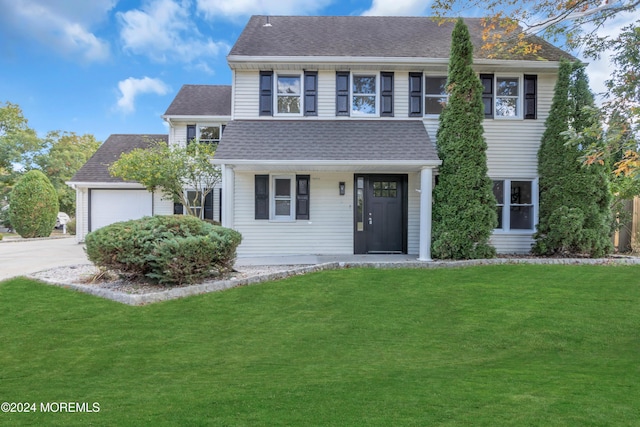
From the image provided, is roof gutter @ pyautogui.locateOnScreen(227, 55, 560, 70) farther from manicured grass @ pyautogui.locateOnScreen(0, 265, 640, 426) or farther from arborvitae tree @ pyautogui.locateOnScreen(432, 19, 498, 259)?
manicured grass @ pyautogui.locateOnScreen(0, 265, 640, 426)

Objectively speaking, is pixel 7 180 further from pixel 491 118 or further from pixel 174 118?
pixel 491 118

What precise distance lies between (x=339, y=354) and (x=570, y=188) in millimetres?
9030

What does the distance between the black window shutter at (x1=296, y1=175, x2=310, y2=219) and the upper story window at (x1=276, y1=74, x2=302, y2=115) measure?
6.84 feet

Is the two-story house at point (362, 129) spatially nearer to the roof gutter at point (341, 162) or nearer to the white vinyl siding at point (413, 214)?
the white vinyl siding at point (413, 214)

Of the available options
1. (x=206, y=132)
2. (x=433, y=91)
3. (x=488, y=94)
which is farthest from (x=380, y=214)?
(x=206, y=132)

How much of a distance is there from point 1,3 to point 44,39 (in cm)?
448

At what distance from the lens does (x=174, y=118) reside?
15117mm

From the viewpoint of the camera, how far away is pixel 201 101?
16312 millimetres

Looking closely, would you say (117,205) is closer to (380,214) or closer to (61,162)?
(380,214)

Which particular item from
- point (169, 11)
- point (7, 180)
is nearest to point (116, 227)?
point (169, 11)

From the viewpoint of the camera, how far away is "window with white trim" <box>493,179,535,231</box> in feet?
35.5

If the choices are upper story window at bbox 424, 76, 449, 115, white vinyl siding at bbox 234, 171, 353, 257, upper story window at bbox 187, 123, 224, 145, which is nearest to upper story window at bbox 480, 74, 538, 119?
upper story window at bbox 424, 76, 449, 115

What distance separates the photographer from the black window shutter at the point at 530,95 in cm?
1071

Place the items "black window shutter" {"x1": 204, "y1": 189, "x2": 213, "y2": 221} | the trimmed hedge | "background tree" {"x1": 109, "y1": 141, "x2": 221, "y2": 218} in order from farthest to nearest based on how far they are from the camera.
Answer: "black window shutter" {"x1": 204, "y1": 189, "x2": 213, "y2": 221}
"background tree" {"x1": 109, "y1": 141, "x2": 221, "y2": 218}
the trimmed hedge
